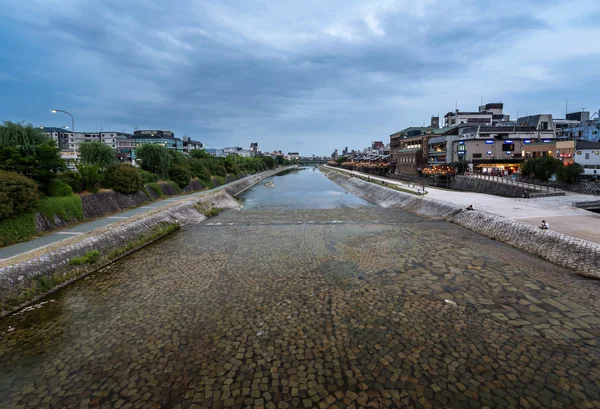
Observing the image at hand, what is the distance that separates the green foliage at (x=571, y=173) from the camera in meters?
34.7

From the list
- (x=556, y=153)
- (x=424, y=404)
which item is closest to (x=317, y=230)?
(x=424, y=404)

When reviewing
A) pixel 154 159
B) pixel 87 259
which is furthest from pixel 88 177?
pixel 154 159

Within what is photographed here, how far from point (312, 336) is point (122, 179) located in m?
29.1

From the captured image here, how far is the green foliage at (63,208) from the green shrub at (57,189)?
541 millimetres

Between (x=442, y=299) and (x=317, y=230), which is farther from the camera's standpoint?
(x=317, y=230)

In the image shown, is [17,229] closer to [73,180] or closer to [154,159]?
[73,180]

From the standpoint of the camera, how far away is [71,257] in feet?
52.6

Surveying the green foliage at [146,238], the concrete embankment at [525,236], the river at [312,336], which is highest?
the concrete embankment at [525,236]

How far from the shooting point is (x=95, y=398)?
297 inches

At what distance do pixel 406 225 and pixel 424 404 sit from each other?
2188 centimetres

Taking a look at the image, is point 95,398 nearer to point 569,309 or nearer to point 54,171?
point 569,309

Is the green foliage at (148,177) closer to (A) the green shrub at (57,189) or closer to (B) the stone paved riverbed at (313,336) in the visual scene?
(A) the green shrub at (57,189)

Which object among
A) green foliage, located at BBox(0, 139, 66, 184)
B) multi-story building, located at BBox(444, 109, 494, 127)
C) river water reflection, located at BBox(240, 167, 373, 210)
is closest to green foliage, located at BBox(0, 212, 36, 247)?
green foliage, located at BBox(0, 139, 66, 184)

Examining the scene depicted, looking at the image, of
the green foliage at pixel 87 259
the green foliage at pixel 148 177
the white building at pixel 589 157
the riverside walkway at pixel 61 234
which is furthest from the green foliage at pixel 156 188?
the white building at pixel 589 157
